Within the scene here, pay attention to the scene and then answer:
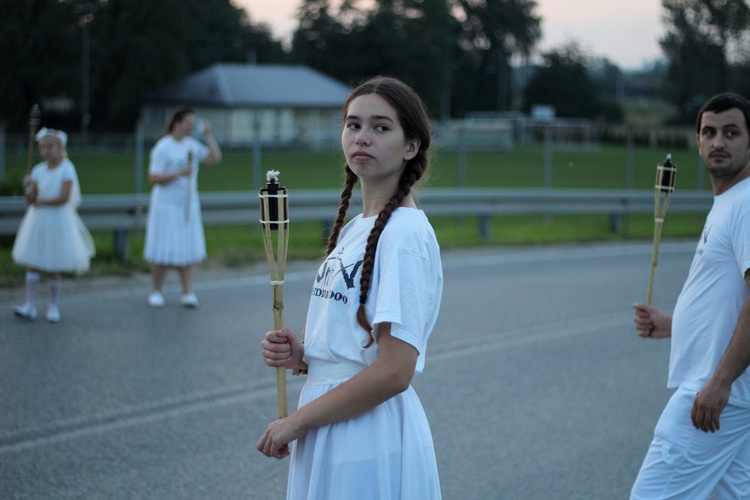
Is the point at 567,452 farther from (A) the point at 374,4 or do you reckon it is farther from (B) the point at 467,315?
(A) the point at 374,4

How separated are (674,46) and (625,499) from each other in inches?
2950

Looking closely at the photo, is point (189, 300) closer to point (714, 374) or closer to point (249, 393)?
point (249, 393)

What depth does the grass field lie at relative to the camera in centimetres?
1242

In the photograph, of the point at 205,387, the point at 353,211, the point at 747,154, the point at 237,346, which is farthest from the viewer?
the point at 353,211

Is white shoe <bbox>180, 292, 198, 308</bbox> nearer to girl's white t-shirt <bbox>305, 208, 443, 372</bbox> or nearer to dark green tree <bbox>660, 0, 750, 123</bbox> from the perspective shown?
girl's white t-shirt <bbox>305, 208, 443, 372</bbox>

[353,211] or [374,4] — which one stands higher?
[374,4]

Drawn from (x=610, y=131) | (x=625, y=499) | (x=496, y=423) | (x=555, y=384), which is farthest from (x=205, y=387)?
(x=610, y=131)

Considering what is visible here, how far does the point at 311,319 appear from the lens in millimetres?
2742

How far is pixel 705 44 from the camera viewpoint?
238 feet

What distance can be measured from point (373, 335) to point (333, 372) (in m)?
0.18

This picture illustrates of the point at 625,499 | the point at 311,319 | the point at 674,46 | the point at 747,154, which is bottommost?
the point at 625,499

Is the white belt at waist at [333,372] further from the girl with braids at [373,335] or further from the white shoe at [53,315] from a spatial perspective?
the white shoe at [53,315]

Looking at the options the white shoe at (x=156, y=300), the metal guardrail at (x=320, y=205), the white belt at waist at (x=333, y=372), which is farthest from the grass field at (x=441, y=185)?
the white shoe at (x=156, y=300)

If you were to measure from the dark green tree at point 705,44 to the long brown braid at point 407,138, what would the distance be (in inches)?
2872
